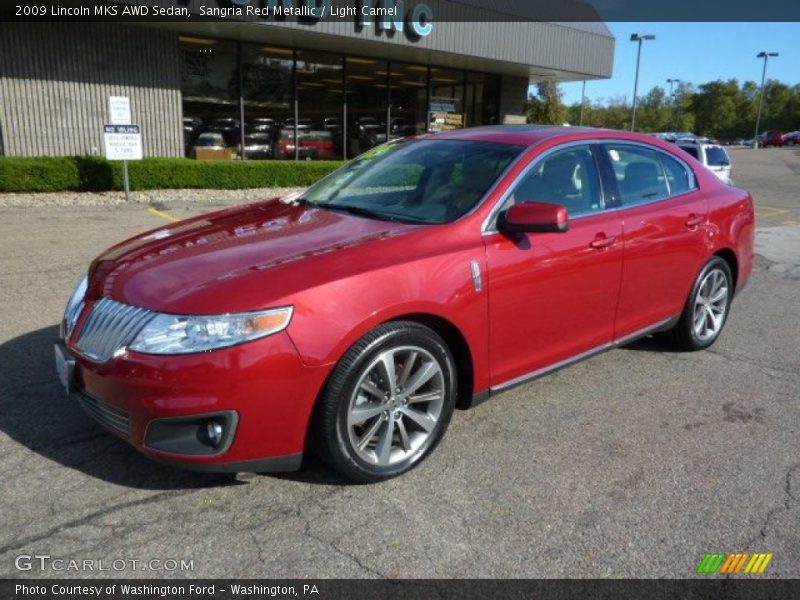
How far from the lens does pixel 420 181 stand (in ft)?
12.6

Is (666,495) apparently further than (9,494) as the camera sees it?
Yes

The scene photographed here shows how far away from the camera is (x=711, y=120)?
98500mm

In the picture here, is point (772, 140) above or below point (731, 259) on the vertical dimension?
above

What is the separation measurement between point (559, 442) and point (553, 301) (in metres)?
0.76

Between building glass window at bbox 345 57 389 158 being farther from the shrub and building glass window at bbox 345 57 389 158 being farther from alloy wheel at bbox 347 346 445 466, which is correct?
alloy wheel at bbox 347 346 445 466

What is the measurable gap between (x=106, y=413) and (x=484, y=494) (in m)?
1.68

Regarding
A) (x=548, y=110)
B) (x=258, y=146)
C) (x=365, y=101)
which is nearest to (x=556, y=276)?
(x=258, y=146)

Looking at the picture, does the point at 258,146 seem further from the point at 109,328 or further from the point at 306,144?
the point at 109,328

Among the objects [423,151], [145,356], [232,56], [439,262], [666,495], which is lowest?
[666,495]

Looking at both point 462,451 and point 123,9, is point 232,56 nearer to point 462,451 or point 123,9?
point 123,9

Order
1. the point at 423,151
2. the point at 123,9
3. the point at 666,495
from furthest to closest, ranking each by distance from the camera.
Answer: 1. the point at 123,9
2. the point at 423,151
3. the point at 666,495

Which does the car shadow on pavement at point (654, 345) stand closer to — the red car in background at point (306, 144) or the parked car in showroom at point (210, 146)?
the parked car in showroom at point (210, 146)

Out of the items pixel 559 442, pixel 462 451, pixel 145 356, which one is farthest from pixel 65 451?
pixel 559 442

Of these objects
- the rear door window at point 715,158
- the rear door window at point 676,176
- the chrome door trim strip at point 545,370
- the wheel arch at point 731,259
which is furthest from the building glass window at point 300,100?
the chrome door trim strip at point 545,370
